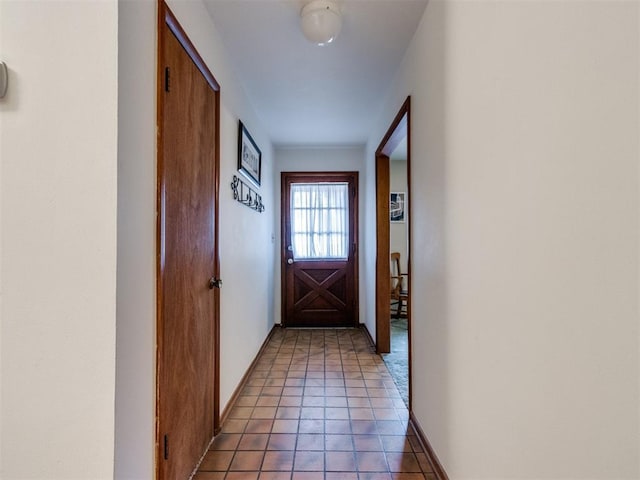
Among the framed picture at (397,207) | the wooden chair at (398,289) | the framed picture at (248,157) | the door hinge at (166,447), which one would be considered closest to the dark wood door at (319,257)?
the wooden chair at (398,289)

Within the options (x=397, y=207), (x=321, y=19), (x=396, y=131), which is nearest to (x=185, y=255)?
(x=321, y=19)

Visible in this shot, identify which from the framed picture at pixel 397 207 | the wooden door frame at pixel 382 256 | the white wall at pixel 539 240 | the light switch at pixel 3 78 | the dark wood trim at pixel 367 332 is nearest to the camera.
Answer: the white wall at pixel 539 240

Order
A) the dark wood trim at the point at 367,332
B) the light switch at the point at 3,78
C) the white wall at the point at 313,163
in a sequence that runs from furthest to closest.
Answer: the white wall at the point at 313,163, the dark wood trim at the point at 367,332, the light switch at the point at 3,78

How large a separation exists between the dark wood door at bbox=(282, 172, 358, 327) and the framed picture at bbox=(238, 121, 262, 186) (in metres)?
1.27

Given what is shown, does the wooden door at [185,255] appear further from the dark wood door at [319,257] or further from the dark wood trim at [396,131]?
the dark wood door at [319,257]

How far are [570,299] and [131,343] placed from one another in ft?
4.01

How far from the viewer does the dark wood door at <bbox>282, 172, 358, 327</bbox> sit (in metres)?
4.32

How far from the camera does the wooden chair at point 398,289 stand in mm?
4707

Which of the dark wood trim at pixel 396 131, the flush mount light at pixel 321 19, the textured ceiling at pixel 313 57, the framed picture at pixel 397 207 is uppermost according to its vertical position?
the textured ceiling at pixel 313 57

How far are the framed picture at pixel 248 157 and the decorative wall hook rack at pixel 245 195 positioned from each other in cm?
9

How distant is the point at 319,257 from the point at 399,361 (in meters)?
1.78

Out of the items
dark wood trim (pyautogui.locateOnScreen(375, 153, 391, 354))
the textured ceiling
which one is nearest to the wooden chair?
dark wood trim (pyautogui.locateOnScreen(375, 153, 391, 354))

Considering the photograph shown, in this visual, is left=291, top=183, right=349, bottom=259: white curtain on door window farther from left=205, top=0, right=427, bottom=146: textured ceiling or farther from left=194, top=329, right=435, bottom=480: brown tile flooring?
left=194, top=329, right=435, bottom=480: brown tile flooring

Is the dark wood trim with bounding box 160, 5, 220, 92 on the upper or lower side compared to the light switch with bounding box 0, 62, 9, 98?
upper
